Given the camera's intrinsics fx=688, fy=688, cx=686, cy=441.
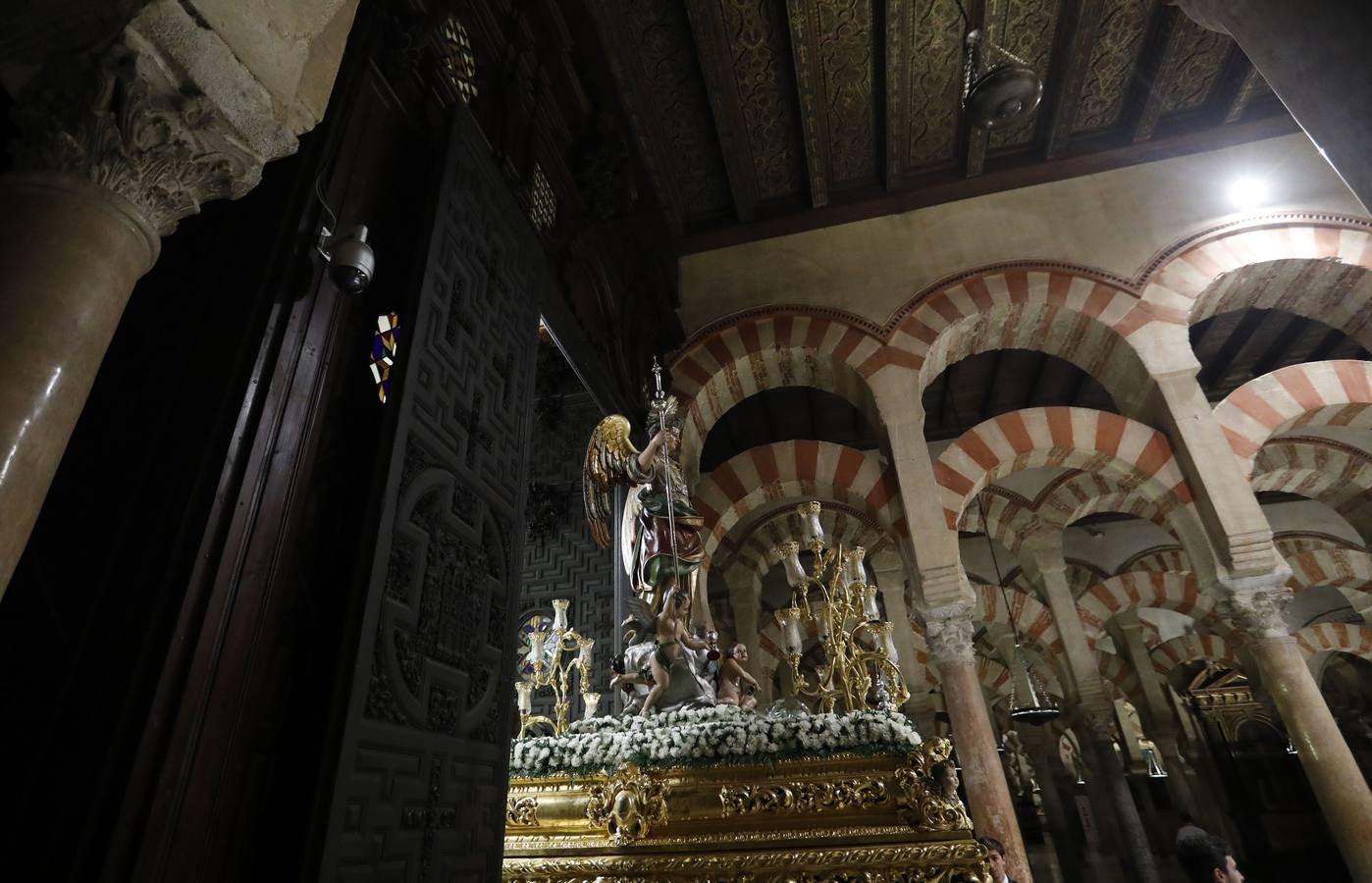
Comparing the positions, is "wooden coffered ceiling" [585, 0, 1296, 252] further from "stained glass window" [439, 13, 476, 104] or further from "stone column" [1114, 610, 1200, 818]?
"stone column" [1114, 610, 1200, 818]

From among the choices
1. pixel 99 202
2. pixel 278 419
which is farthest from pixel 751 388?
pixel 99 202

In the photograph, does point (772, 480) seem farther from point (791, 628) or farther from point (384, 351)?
point (384, 351)

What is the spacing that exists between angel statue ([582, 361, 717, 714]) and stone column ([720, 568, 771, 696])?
3191 millimetres

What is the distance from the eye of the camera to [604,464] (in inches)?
157

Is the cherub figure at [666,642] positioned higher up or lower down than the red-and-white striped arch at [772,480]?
lower down

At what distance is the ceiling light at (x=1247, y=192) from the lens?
5992 mm

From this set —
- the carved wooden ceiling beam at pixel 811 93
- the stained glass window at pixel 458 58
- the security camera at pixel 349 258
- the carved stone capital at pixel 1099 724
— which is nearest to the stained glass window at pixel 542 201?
the stained glass window at pixel 458 58

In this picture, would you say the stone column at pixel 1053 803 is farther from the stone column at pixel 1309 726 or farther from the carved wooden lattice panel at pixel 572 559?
the carved wooden lattice panel at pixel 572 559

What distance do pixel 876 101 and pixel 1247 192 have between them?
3.39 metres

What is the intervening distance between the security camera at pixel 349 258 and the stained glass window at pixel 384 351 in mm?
286

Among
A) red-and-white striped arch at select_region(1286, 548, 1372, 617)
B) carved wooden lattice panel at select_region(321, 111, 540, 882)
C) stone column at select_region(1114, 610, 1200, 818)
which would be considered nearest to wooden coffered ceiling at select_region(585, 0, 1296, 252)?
carved wooden lattice panel at select_region(321, 111, 540, 882)

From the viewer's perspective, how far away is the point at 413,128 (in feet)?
8.97

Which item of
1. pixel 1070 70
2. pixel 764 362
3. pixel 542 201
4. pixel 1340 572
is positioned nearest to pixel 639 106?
pixel 542 201

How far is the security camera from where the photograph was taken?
76.8 inches
